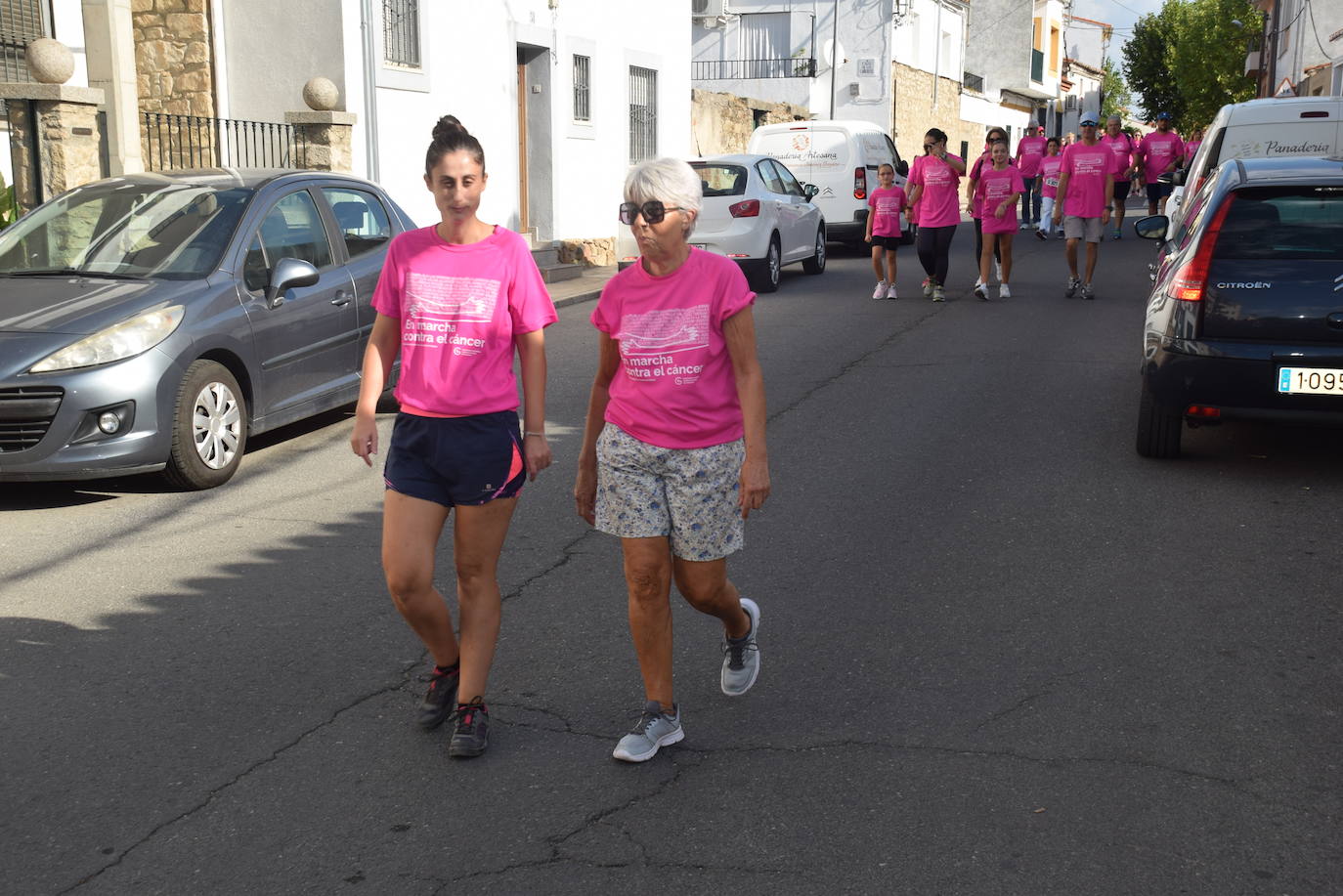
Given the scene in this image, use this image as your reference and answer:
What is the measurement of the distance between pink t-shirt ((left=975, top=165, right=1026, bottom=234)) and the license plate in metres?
7.88

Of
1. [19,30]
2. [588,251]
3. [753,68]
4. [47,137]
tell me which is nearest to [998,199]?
[588,251]

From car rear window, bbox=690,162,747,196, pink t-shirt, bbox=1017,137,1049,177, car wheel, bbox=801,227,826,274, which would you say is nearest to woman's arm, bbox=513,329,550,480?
car rear window, bbox=690,162,747,196

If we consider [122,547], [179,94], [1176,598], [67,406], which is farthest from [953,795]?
[179,94]

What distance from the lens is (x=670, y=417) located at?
382 cm

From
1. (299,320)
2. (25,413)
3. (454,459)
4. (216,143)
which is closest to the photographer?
(454,459)

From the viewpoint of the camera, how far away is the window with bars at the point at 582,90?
20.7 m

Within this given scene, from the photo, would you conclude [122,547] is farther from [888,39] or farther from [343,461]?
[888,39]

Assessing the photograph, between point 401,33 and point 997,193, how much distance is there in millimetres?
7210

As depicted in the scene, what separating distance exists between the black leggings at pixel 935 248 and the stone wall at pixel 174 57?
27.1 feet

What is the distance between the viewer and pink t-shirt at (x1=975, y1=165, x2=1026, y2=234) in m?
14.5

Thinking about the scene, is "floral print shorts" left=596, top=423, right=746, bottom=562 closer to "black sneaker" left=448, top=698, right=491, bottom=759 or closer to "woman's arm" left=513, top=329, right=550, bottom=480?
"woman's arm" left=513, top=329, right=550, bottom=480

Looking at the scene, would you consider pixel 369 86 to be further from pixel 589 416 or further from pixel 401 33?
pixel 589 416

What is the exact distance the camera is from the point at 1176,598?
17.4ft

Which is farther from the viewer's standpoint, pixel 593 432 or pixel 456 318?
pixel 593 432
